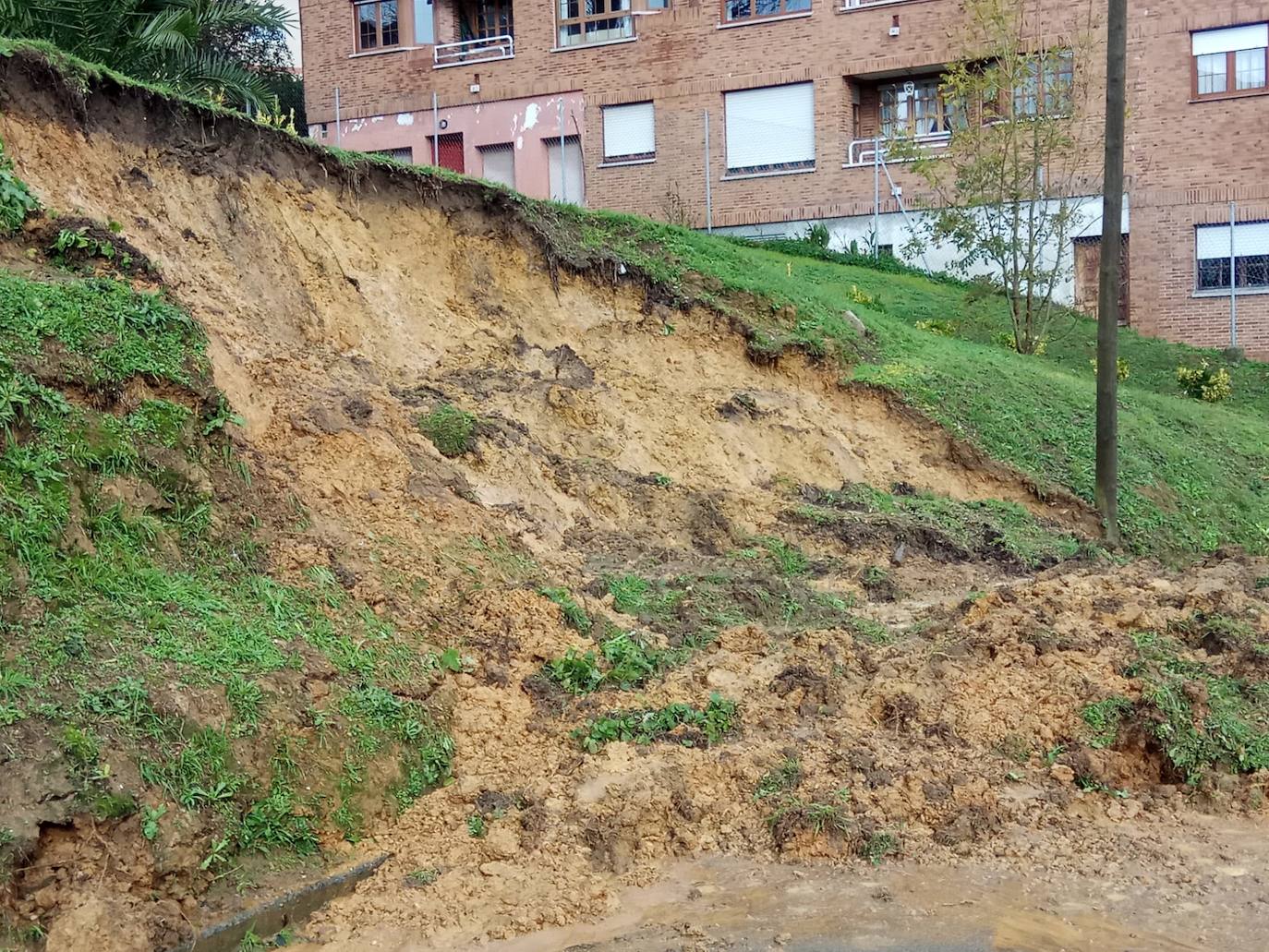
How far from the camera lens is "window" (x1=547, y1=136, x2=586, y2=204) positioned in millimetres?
27564

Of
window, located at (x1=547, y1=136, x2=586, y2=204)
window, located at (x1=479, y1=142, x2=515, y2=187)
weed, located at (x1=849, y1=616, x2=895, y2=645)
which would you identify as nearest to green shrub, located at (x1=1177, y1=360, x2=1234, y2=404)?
weed, located at (x1=849, y1=616, x2=895, y2=645)

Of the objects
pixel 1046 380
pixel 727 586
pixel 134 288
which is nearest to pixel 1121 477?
pixel 1046 380

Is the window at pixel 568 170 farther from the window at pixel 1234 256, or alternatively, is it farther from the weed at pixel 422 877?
the weed at pixel 422 877

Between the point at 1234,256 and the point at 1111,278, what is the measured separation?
493 inches

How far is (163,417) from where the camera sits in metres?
7.66

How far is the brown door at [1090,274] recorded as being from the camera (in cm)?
2362

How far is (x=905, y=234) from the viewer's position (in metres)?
24.8

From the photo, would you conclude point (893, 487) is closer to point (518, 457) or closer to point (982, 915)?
point (518, 457)

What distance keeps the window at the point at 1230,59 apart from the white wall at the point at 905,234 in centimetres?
263

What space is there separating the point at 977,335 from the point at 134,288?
1487cm

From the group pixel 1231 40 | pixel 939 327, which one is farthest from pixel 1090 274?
pixel 939 327

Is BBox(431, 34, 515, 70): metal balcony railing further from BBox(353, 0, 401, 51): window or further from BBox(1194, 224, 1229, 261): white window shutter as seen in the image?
BBox(1194, 224, 1229, 261): white window shutter

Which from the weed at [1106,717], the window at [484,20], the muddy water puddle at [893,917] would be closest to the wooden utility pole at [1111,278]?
the weed at [1106,717]

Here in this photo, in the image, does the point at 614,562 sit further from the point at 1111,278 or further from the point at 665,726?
the point at 1111,278
